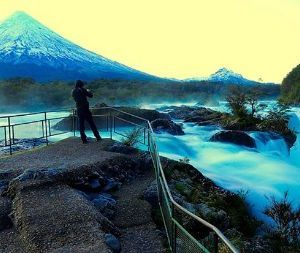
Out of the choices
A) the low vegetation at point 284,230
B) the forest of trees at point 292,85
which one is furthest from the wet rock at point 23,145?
the forest of trees at point 292,85

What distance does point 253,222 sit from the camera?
483 inches

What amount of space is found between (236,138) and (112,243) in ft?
60.1

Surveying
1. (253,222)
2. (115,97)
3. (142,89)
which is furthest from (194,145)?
(142,89)

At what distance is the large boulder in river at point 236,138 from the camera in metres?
25.2

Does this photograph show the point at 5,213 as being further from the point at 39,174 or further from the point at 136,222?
the point at 136,222

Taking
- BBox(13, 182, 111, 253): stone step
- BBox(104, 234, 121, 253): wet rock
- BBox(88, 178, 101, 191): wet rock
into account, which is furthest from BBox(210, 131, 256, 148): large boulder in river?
BBox(104, 234, 121, 253): wet rock

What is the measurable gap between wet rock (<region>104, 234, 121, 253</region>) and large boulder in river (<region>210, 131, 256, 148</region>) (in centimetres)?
1782

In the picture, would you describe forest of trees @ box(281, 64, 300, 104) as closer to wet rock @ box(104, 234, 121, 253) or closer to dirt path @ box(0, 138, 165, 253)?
dirt path @ box(0, 138, 165, 253)

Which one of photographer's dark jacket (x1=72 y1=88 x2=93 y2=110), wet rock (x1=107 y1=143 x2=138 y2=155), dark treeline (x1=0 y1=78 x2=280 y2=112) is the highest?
photographer's dark jacket (x1=72 y1=88 x2=93 y2=110)

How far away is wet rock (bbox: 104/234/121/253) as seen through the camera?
8.10 metres

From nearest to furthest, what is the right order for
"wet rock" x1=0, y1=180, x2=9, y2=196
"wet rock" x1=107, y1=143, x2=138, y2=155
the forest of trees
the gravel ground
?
"wet rock" x1=0, y1=180, x2=9, y2=196
the gravel ground
"wet rock" x1=107, y1=143, x2=138, y2=155
the forest of trees

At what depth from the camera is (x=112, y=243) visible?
8.17 m

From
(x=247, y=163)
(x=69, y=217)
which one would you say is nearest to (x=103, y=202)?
(x=69, y=217)

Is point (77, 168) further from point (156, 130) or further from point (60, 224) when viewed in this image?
point (156, 130)
